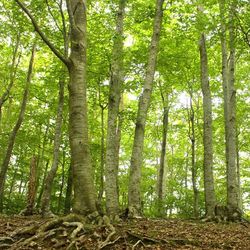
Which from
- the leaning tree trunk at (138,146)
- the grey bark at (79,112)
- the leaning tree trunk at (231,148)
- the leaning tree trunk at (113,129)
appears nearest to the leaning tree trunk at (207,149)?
the leaning tree trunk at (231,148)

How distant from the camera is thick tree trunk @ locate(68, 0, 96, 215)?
253 inches

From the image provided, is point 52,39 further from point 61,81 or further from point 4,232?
point 4,232

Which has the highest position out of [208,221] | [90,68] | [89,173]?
[90,68]

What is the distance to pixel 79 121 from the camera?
6.75 meters

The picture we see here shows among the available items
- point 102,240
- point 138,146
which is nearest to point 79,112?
point 102,240

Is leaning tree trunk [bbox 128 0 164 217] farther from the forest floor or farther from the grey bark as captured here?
the grey bark

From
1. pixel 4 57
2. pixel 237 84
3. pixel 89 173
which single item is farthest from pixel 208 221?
pixel 4 57

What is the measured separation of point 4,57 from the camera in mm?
19156

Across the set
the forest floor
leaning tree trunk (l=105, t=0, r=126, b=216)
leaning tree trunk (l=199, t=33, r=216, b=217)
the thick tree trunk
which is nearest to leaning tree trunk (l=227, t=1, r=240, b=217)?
leaning tree trunk (l=199, t=33, r=216, b=217)

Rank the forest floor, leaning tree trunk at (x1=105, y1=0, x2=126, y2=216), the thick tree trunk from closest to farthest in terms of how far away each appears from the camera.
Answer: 1. the forest floor
2. the thick tree trunk
3. leaning tree trunk at (x1=105, y1=0, x2=126, y2=216)

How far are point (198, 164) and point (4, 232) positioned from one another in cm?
1805

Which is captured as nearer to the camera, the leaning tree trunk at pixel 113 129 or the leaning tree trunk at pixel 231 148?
the leaning tree trunk at pixel 113 129

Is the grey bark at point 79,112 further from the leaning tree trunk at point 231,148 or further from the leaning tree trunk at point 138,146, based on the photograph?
the leaning tree trunk at point 231,148

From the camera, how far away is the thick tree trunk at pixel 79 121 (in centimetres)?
643
